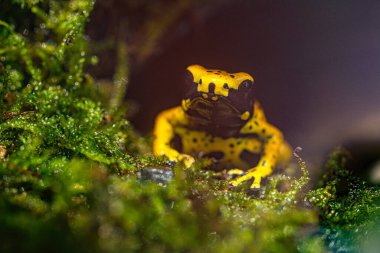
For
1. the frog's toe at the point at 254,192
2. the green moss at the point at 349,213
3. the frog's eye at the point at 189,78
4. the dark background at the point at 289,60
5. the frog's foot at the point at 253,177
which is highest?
the dark background at the point at 289,60

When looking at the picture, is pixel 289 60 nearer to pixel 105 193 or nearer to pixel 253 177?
pixel 253 177

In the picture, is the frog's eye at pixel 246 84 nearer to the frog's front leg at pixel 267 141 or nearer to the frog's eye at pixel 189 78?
the frog's eye at pixel 189 78

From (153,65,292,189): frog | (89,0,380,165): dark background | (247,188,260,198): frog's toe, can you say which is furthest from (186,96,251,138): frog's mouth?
(247,188,260,198): frog's toe

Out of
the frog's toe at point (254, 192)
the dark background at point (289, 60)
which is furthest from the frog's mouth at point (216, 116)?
the frog's toe at point (254, 192)

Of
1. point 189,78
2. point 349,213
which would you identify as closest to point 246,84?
point 189,78

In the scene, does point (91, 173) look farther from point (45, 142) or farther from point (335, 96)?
point (335, 96)

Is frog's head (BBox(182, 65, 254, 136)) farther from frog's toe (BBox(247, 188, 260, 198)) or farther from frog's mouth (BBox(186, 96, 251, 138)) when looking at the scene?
frog's toe (BBox(247, 188, 260, 198))
